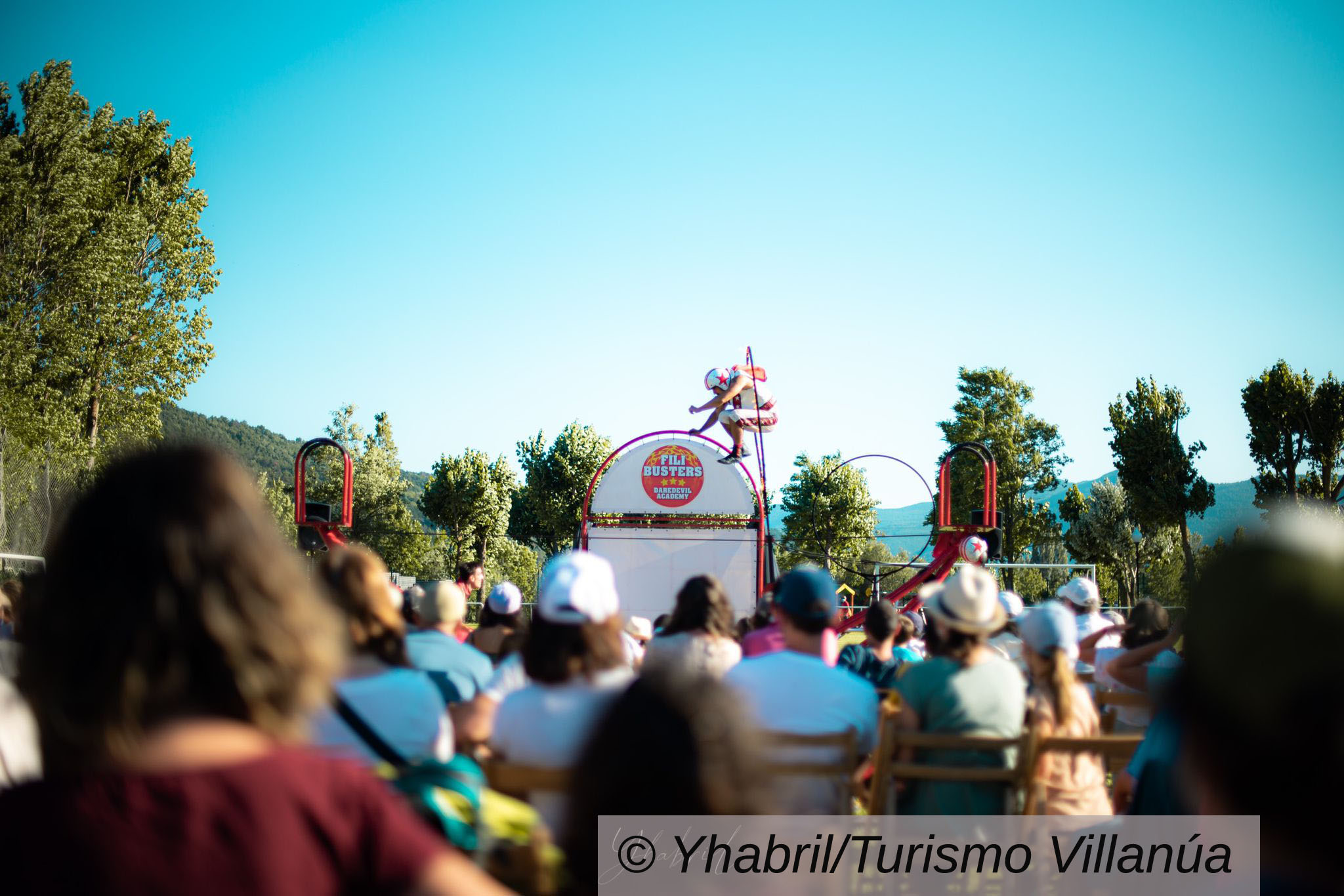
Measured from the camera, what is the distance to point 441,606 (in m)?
4.59

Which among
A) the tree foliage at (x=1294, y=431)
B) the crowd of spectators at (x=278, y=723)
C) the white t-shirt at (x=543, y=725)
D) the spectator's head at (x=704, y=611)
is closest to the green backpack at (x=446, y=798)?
the crowd of spectators at (x=278, y=723)

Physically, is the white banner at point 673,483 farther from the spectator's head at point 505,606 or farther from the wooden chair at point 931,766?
the wooden chair at point 931,766

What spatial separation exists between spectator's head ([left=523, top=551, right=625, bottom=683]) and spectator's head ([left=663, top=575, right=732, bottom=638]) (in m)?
1.87

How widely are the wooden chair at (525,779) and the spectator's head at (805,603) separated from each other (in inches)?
62.5

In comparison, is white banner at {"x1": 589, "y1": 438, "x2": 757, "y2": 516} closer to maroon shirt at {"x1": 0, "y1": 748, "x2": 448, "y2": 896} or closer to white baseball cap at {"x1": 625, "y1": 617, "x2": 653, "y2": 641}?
white baseball cap at {"x1": 625, "y1": 617, "x2": 653, "y2": 641}

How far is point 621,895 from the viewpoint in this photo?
1758mm

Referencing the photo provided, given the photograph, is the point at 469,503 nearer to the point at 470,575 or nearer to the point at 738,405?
the point at 738,405

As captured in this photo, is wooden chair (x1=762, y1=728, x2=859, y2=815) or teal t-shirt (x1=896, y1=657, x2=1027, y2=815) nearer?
wooden chair (x1=762, y1=728, x2=859, y2=815)

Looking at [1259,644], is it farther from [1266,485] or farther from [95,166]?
[1266,485]

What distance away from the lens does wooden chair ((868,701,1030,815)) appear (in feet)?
11.4

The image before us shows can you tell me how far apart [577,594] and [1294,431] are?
4046cm

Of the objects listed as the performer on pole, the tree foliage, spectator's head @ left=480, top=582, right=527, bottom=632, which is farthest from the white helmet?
the tree foliage

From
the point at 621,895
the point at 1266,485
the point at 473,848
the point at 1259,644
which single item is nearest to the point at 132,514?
the point at 473,848

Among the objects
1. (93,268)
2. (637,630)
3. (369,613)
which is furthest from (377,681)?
(93,268)
